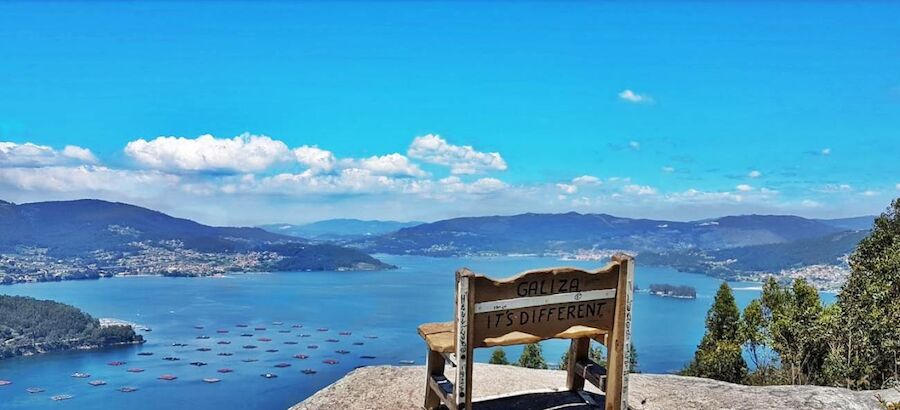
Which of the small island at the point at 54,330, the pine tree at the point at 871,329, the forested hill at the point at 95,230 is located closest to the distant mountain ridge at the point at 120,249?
the forested hill at the point at 95,230

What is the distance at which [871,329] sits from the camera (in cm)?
1227

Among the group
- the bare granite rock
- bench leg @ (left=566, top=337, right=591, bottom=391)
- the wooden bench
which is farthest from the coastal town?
the wooden bench

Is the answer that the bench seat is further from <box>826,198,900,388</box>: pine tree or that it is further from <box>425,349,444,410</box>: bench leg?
<box>826,198,900,388</box>: pine tree

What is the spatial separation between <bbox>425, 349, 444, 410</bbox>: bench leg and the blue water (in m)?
23.6

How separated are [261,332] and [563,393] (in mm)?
74034

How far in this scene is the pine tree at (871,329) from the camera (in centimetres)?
1193

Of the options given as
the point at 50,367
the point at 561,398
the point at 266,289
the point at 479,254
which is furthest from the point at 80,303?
the point at 561,398

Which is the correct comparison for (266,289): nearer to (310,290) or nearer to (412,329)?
(310,290)

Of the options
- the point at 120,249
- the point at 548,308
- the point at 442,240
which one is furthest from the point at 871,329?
the point at 442,240

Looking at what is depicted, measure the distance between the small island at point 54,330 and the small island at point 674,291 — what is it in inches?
2697

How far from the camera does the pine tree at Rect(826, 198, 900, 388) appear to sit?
1193 centimetres

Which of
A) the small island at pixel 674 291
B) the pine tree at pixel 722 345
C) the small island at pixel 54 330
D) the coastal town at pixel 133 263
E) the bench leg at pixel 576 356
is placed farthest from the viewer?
the coastal town at pixel 133 263

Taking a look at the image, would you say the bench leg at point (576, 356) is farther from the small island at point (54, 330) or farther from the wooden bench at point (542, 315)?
the small island at point (54, 330)

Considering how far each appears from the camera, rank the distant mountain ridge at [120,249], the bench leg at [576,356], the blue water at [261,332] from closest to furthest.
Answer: the bench leg at [576,356]
the blue water at [261,332]
the distant mountain ridge at [120,249]
